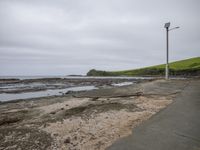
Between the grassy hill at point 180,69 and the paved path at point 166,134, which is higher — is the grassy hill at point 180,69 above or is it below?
above

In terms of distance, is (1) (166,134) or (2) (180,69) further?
(2) (180,69)

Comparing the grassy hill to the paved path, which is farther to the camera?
the grassy hill

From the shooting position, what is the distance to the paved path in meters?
3.85

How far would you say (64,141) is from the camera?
4.42m

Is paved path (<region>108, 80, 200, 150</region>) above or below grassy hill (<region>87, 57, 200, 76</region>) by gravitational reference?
below

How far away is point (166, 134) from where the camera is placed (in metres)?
4.48

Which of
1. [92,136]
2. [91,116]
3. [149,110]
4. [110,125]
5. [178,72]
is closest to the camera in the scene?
[92,136]

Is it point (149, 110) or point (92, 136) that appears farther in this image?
point (149, 110)

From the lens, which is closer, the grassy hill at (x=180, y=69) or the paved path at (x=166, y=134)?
the paved path at (x=166, y=134)

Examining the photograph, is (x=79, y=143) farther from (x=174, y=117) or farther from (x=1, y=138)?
(x=174, y=117)

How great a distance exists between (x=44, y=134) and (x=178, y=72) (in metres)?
90.7

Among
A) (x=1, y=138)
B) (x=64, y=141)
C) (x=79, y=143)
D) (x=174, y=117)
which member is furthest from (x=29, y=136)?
(x=174, y=117)

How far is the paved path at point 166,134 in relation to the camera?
12.6ft

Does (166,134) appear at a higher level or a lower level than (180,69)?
lower
